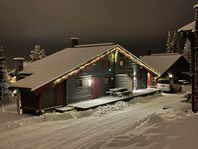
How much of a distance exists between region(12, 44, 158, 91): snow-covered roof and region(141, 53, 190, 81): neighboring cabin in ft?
40.4

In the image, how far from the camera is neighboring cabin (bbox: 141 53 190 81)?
43.6m

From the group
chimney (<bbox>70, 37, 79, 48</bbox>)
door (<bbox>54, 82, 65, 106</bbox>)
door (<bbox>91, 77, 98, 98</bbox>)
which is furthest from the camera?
chimney (<bbox>70, 37, 79, 48</bbox>)

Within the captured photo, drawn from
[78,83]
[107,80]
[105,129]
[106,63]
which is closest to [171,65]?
[107,80]

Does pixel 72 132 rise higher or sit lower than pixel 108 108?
lower

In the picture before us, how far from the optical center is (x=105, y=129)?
611 inches

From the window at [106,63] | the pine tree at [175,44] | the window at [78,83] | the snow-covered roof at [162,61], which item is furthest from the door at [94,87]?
the pine tree at [175,44]

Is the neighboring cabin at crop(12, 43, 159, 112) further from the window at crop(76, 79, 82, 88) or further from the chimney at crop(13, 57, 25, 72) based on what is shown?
the chimney at crop(13, 57, 25, 72)

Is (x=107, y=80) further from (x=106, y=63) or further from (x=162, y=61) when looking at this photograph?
(x=162, y=61)

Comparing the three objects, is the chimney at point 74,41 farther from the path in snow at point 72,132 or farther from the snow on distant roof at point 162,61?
the path in snow at point 72,132

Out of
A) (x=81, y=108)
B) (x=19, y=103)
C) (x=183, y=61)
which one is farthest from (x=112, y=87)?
(x=183, y=61)

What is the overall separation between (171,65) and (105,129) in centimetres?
3113

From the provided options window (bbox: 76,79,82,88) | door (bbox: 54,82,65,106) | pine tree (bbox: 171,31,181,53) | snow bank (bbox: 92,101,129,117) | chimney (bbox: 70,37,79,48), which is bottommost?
snow bank (bbox: 92,101,129,117)

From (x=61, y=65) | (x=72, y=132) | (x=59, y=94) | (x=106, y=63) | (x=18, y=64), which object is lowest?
(x=72, y=132)

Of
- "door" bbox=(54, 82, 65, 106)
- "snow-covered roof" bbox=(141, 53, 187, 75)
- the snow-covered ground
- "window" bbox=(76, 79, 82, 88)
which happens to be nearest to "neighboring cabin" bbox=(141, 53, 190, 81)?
"snow-covered roof" bbox=(141, 53, 187, 75)
